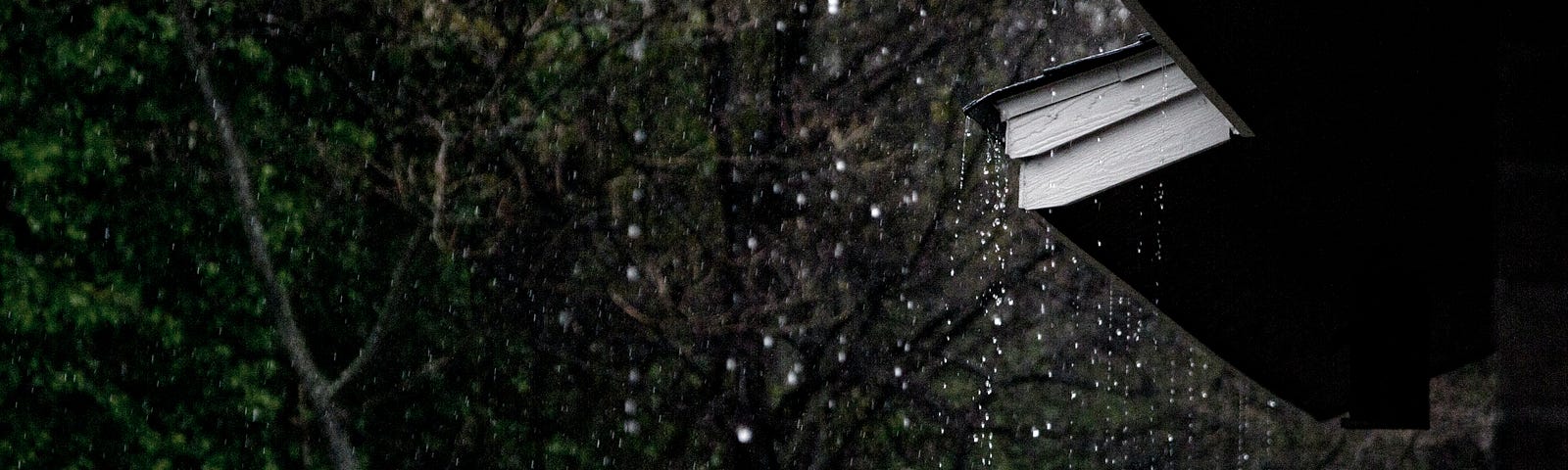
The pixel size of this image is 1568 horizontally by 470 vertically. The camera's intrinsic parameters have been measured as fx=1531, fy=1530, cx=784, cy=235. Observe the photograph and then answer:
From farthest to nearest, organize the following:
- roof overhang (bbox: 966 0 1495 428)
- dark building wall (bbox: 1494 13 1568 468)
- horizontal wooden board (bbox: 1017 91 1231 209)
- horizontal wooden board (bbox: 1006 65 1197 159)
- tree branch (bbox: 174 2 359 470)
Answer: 1. tree branch (bbox: 174 2 359 470)
2. horizontal wooden board (bbox: 1006 65 1197 159)
3. horizontal wooden board (bbox: 1017 91 1231 209)
4. roof overhang (bbox: 966 0 1495 428)
5. dark building wall (bbox: 1494 13 1568 468)

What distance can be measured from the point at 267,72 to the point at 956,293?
5.33 m

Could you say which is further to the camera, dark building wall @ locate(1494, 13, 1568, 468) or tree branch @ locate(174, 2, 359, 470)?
tree branch @ locate(174, 2, 359, 470)

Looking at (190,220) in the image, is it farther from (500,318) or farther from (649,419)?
(649,419)

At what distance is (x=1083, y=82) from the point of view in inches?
105

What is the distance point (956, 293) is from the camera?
11961 millimetres

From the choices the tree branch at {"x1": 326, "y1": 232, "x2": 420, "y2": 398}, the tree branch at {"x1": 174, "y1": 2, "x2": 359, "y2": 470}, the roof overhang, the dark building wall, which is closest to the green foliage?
the tree branch at {"x1": 326, "y1": 232, "x2": 420, "y2": 398}

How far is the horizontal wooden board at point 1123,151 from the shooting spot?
2381 millimetres

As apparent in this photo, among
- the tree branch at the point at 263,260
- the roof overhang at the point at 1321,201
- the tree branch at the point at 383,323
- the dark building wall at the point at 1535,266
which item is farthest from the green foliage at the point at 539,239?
the dark building wall at the point at 1535,266

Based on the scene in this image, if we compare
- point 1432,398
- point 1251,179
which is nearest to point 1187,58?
point 1251,179

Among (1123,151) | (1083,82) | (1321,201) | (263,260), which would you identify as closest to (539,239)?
(263,260)

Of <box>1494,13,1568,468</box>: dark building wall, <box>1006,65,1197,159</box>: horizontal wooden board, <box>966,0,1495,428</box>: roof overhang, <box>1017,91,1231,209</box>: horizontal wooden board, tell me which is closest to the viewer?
<box>1494,13,1568,468</box>: dark building wall

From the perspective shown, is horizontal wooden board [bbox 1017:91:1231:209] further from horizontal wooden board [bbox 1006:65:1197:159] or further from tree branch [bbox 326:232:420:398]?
tree branch [bbox 326:232:420:398]

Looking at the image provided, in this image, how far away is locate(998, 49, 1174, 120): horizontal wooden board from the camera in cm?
254

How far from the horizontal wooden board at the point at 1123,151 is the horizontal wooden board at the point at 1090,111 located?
0.5 inches
